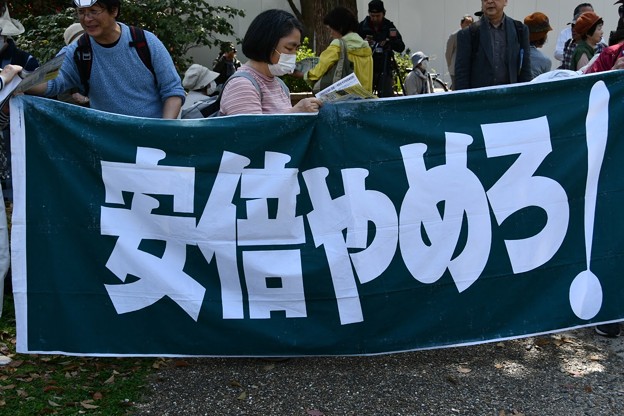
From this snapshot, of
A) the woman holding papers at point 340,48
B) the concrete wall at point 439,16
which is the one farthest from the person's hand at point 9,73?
the concrete wall at point 439,16

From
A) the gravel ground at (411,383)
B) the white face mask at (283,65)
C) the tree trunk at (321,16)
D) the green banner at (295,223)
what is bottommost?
the gravel ground at (411,383)

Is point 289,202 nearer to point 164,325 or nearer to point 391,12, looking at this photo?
point 164,325

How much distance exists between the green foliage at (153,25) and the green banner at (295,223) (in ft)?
23.9

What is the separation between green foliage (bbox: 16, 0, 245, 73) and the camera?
38.3ft

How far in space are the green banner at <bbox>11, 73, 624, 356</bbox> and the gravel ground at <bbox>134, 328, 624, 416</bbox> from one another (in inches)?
6.7

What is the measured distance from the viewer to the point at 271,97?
489 centimetres

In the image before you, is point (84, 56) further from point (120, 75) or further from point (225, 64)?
point (225, 64)

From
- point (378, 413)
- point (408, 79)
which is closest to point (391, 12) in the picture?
point (408, 79)

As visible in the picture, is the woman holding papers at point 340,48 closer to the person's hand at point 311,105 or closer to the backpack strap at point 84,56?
the backpack strap at point 84,56

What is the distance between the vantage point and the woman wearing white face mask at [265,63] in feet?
15.5

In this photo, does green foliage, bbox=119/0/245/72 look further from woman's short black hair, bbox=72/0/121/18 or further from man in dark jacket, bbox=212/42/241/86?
woman's short black hair, bbox=72/0/121/18

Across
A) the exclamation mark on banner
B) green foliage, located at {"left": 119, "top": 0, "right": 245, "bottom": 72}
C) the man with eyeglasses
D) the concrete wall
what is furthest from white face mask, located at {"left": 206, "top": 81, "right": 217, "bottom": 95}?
the concrete wall

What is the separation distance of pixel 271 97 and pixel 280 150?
51 centimetres

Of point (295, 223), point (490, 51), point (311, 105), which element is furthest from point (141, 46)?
point (490, 51)
